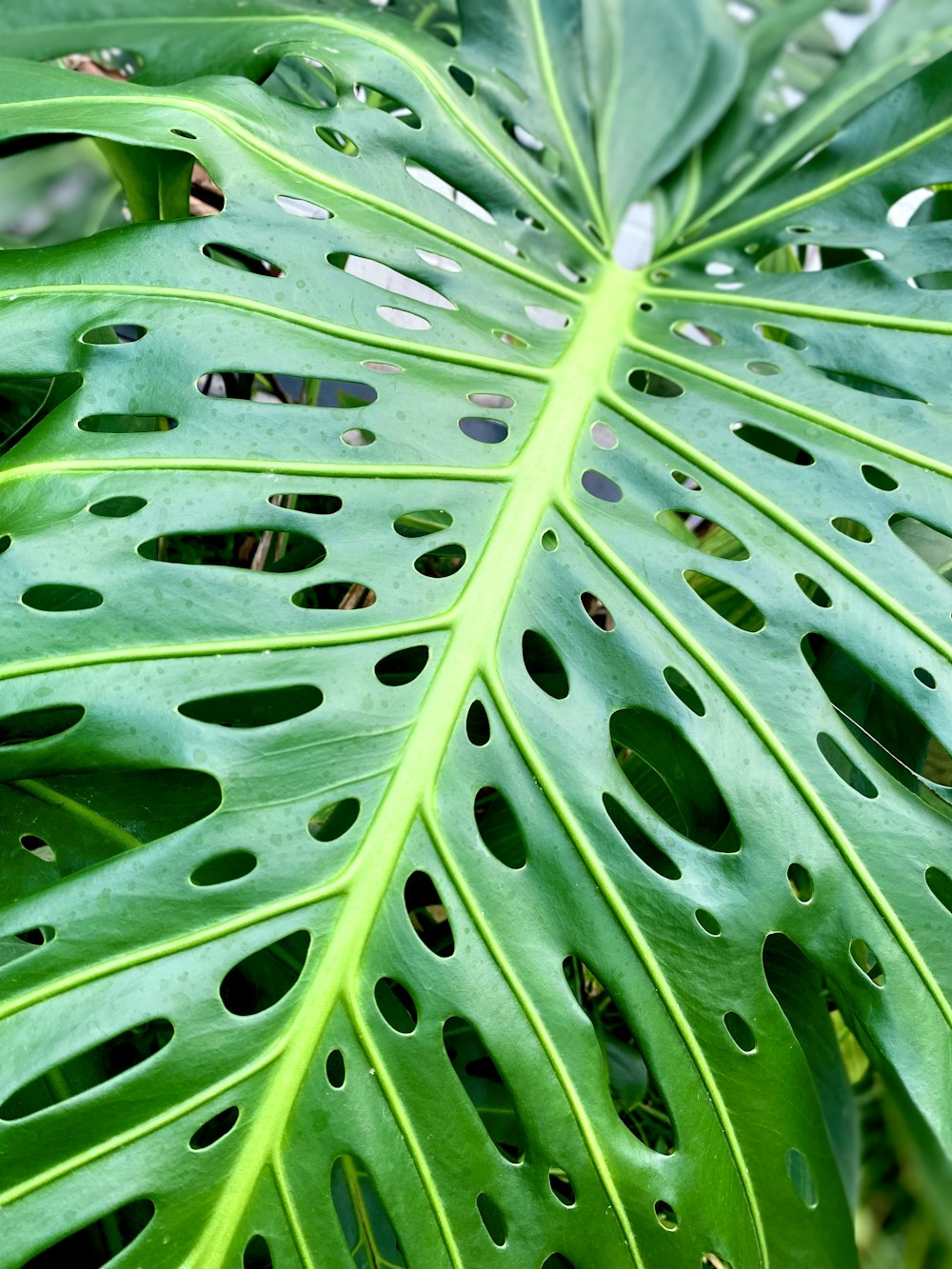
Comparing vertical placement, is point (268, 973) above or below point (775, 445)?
below

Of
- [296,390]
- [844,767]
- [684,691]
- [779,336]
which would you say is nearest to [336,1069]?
[684,691]

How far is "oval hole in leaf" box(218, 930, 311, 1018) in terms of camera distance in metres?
0.56

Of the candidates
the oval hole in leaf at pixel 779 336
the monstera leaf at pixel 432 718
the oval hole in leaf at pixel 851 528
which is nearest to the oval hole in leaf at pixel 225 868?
the monstera leaf at pixel 432 718

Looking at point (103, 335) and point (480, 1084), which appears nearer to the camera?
point (103, 335)

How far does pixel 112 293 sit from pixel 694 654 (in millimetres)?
451

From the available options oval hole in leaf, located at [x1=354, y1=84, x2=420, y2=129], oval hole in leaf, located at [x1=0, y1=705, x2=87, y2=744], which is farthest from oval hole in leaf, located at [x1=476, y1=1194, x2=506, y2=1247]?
oval hole in leaf, located at [x1=354, y1=84, x2=420, y2=129]

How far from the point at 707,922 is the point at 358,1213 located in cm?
36

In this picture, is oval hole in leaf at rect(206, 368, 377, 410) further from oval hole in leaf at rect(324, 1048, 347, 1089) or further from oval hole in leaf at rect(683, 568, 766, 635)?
oval hole in leaf at rect(324, 1048, 347, 1089)

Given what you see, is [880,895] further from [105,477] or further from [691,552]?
[105,477]

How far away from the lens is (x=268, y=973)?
1.94ft

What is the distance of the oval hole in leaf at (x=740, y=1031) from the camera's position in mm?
611

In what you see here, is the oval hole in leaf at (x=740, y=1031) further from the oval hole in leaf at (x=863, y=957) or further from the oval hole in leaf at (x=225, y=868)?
the oval hole in leaf at (x=225, y=868)

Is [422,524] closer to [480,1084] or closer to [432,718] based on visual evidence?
[432,718]

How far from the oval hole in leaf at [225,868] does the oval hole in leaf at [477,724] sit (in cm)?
15
